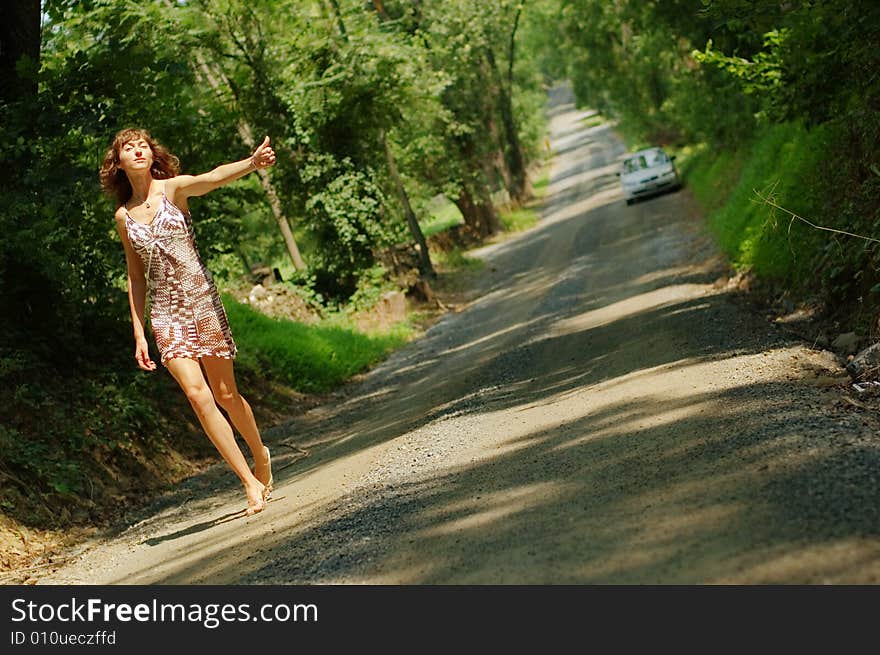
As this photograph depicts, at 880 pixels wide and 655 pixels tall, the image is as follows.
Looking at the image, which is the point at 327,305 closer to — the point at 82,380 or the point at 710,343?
the point at 82,380

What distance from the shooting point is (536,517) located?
5.52m

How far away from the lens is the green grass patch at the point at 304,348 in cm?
1656

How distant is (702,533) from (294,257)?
23.8 meters

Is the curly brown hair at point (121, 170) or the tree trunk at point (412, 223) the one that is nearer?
the curly brown hair at point (121, 170)

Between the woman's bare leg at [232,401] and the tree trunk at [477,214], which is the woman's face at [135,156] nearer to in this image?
the woman's bare leg at [232,401]

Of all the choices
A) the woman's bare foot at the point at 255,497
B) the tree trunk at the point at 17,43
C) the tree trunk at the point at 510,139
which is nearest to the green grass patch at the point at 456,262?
the tree trunk at the point at 510,139

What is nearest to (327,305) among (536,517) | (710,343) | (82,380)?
(82,380)

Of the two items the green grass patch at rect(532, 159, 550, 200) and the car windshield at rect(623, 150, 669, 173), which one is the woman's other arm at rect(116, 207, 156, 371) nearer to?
the car windshield at rect(623, 150, 669, 173)

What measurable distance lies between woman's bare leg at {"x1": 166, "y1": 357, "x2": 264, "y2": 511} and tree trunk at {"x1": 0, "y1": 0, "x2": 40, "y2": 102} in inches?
234

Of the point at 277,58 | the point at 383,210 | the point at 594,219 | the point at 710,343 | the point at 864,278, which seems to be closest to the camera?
the point at 864,278

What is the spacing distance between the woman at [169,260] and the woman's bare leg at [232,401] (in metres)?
0.07

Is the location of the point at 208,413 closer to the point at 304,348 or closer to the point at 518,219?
the point at 304,348

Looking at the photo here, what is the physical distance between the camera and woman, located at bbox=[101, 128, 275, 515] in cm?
691

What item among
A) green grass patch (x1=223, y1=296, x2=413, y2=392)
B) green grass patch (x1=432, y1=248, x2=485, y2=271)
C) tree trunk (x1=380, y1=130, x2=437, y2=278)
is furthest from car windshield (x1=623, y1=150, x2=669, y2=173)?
green grass patch (x1=223, y1=296, x2=413, y2=392)
